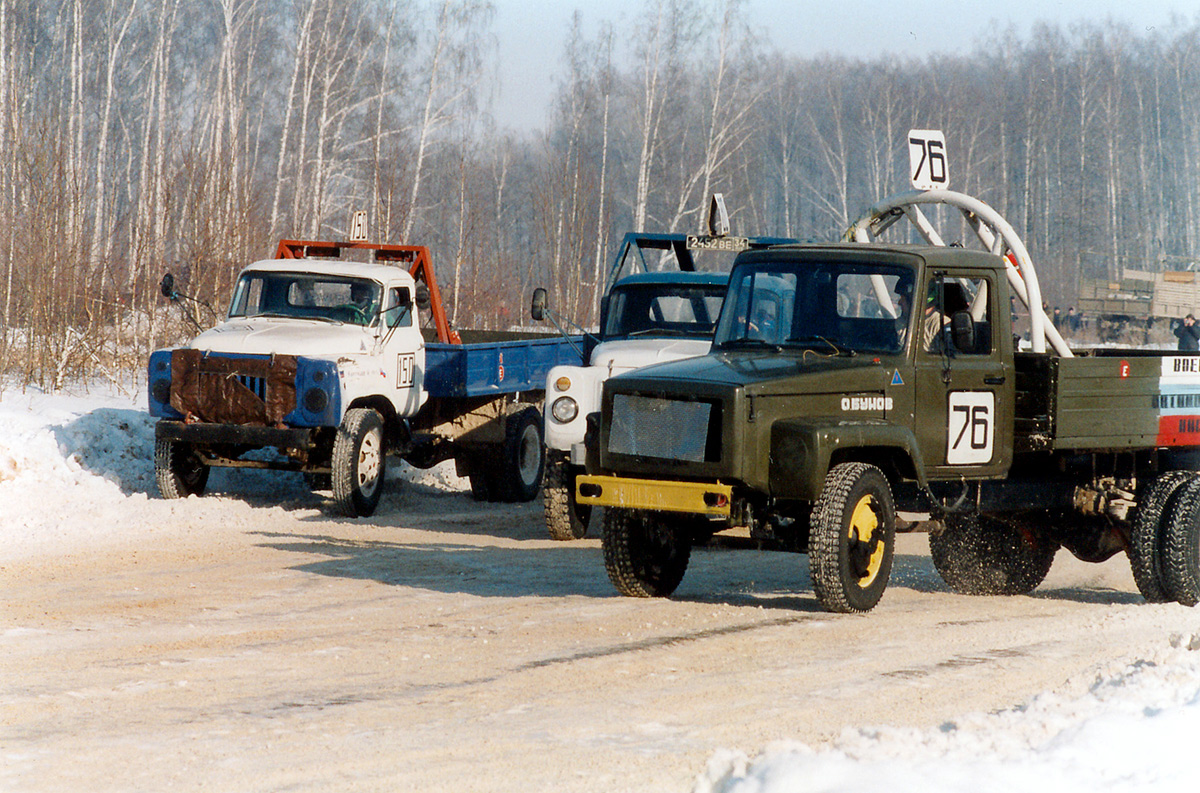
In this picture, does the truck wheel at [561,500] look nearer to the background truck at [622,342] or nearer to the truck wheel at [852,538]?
the background truck at [622,342]

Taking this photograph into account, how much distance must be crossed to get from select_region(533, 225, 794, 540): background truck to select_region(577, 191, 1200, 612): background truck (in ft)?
6.79

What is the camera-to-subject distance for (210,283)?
21.2m

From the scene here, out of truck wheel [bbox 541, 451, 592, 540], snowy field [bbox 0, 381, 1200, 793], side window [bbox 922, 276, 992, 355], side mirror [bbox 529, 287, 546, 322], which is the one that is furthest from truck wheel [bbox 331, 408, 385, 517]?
side window [bbox 922, 276, 992, 355]

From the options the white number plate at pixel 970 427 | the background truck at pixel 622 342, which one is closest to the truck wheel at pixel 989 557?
the white number plate at pixel 970 427

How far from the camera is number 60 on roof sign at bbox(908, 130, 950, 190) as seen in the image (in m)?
10.0

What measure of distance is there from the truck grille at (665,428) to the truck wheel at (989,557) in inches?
119

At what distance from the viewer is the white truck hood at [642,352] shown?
11.8 metres

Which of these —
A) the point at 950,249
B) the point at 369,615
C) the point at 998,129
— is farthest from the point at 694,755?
the point at 998,129

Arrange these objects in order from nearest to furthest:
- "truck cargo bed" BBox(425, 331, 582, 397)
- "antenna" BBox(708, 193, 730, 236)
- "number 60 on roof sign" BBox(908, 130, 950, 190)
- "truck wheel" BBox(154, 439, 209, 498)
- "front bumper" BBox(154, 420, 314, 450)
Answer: "number 60 on roof sign" BBox(908, 130, 950, 190) → "front bumper" BBox(154, 420, 314, 450) → "truck wheel" BBox(154, 439, 209, 498) → "truck cargo bed" BBox(425, 331, 582, 397) → "antenna" BBox(708, 193, 730, 236)

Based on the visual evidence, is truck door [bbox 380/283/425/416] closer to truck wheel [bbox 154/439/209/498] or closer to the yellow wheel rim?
truck wheel [bbox 154/439/209/498]

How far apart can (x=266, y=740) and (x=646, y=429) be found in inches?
129

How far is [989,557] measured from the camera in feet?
33.1

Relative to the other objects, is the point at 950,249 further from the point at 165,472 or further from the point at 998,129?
the point at 998,129

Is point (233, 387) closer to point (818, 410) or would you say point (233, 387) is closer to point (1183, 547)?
point (818, 410)
